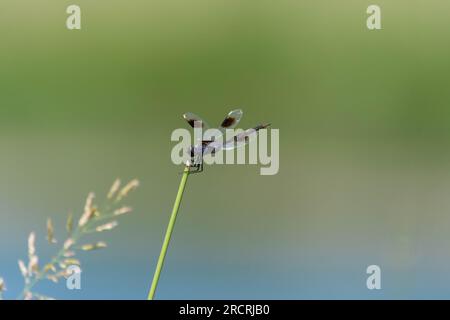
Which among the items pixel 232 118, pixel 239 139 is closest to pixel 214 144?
pixel 239 139

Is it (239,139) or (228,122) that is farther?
(228,122)

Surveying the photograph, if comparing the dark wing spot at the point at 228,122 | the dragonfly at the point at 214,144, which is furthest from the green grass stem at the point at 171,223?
the dark wing spot at the point at 228,122

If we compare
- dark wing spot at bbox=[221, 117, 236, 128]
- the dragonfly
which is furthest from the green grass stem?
dark wing spot at bbox=[221, 117, 236, 128]

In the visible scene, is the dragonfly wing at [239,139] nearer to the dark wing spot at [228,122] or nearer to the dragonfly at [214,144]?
the dragonfly at [214,144]

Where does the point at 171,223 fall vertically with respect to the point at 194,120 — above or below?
below

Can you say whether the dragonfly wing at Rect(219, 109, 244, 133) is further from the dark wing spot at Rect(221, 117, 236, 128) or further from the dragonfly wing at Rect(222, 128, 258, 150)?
the dragonfly wing at Rect(222, 128, 258, 150)

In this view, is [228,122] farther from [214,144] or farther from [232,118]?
[214,144]

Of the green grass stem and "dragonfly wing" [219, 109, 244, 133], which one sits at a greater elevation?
"dragonfly wing" [219, 109, 244, 133]

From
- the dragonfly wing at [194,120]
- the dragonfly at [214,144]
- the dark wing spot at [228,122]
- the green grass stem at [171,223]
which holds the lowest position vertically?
the green grass stem at [171,223]

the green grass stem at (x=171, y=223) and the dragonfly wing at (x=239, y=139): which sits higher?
the dragonfly wing at (x=239, y=139)

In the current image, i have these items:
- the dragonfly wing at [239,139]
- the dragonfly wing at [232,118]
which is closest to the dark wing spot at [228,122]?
the dragonfly wing at [232,118]

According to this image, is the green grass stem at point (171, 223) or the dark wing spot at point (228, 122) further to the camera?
the dark wing spot at point (228, 122)
